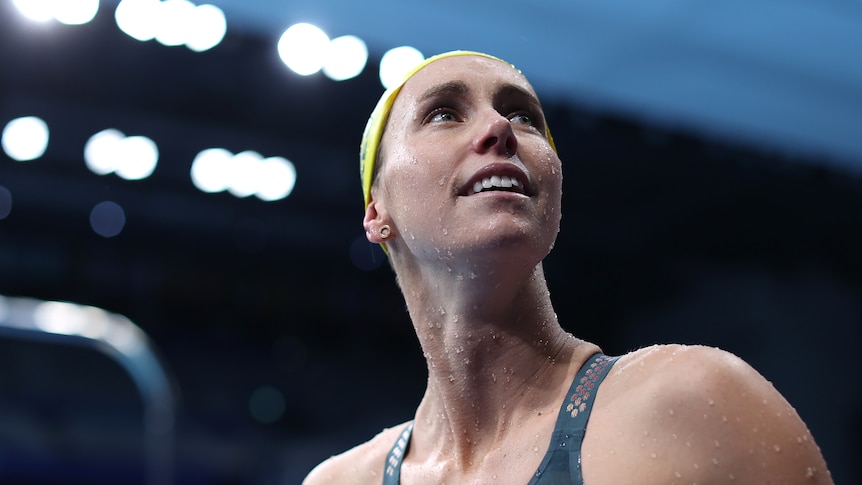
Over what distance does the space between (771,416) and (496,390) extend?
0.61m

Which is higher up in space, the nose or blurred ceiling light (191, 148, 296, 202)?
blurred ceiling light (191, 148, 296, 202)

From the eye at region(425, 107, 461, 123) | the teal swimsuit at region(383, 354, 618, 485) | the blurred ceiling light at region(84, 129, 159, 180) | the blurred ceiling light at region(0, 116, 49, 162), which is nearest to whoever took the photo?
the teal swimsuit at region(383, 354, 618, 485)

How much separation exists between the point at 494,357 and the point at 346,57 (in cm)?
457

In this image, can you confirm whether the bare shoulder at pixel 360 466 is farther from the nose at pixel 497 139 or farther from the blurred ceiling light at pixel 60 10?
the blurred ceiling light at pixel 60 10

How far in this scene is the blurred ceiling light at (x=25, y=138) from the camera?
7406 millimetres

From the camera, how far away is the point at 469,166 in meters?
2.00

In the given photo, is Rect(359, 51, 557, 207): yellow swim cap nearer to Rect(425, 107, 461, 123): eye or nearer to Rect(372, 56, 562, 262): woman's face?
Rect(372, 56, 562, 262): woman's face

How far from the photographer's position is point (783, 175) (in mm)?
8188

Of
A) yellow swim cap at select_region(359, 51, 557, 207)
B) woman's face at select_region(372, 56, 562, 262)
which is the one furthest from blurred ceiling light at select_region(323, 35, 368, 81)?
woman's face at select_region(372, 56, 562, 262)

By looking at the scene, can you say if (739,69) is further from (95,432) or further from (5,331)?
(95,432)

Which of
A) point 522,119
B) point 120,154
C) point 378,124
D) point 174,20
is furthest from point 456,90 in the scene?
point 120,154

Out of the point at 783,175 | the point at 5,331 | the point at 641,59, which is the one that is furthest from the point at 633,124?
the point at 5,331

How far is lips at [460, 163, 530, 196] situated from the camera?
6.44 ft

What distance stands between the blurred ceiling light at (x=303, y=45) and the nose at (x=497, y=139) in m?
4.39
